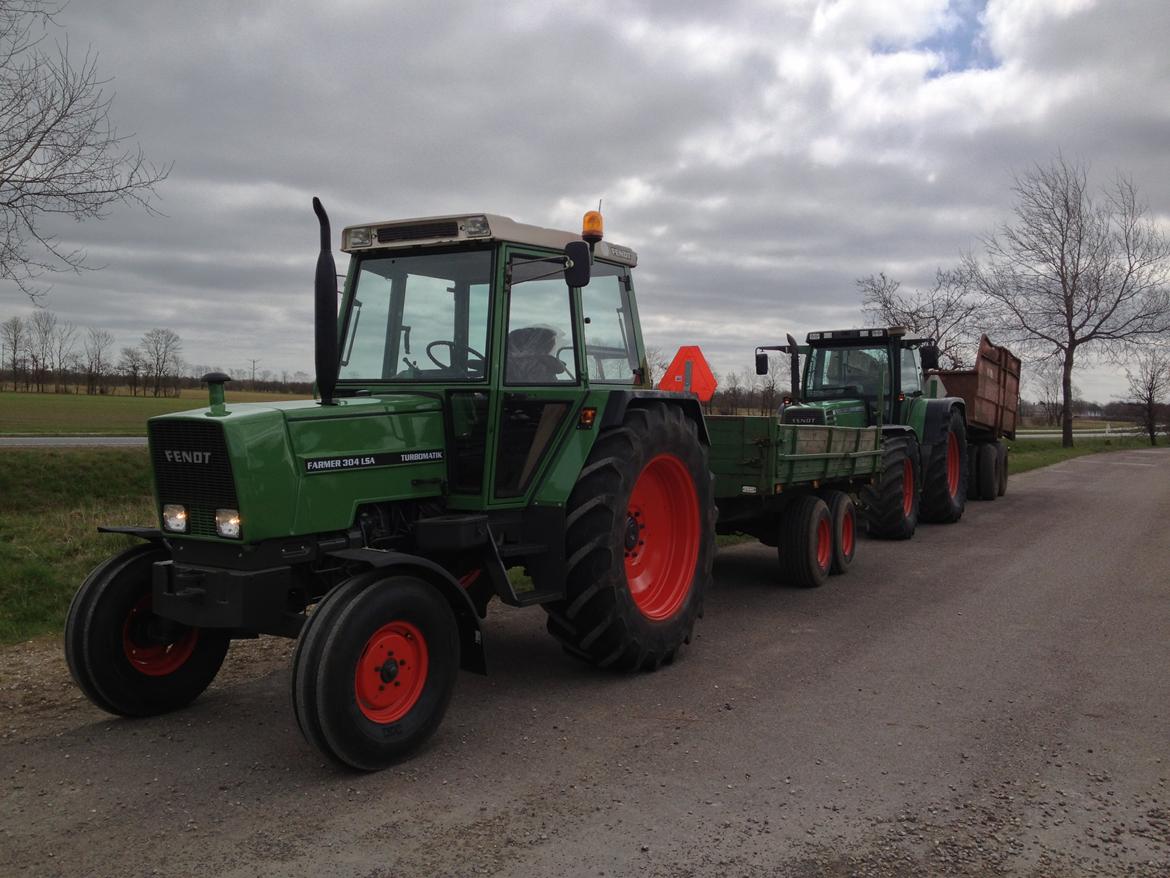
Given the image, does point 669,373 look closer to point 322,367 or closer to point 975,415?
point 975,415

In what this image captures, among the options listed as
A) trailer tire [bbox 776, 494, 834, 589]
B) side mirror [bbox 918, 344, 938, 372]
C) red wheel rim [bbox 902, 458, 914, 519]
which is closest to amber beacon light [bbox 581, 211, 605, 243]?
trailer tire [bbox 776, 494, 834, 589]

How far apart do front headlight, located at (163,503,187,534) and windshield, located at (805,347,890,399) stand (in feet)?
33.7


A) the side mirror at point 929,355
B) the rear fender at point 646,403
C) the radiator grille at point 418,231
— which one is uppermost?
the radiator grille at point 418,231

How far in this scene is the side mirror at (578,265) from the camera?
16.4 feet

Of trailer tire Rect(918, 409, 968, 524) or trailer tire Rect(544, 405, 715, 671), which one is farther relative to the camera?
trailer tire Rect(918, 409, 968, 524)

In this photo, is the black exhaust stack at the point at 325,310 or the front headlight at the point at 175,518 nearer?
the black exhaust stack at the point at 325,310

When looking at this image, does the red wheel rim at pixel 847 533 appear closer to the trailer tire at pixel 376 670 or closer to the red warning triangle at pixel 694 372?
the red warning triangle at pixel 694 372

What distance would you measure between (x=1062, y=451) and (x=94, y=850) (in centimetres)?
3237

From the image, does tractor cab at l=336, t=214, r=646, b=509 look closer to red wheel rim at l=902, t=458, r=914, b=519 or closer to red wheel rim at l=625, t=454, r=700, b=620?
red wheel rim at l=625, t=454, r=700, b=620

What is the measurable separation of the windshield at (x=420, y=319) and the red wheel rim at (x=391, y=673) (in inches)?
57.6

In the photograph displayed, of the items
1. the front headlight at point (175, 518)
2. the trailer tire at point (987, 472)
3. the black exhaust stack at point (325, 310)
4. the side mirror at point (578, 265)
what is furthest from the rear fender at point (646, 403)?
the trailer tire at point (987, 472)

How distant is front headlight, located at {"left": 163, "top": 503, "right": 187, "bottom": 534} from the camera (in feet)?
14.7

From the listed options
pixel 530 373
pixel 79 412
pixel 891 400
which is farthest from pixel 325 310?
pixel 79 412

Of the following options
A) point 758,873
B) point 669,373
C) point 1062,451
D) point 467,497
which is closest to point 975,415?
point 669,373
